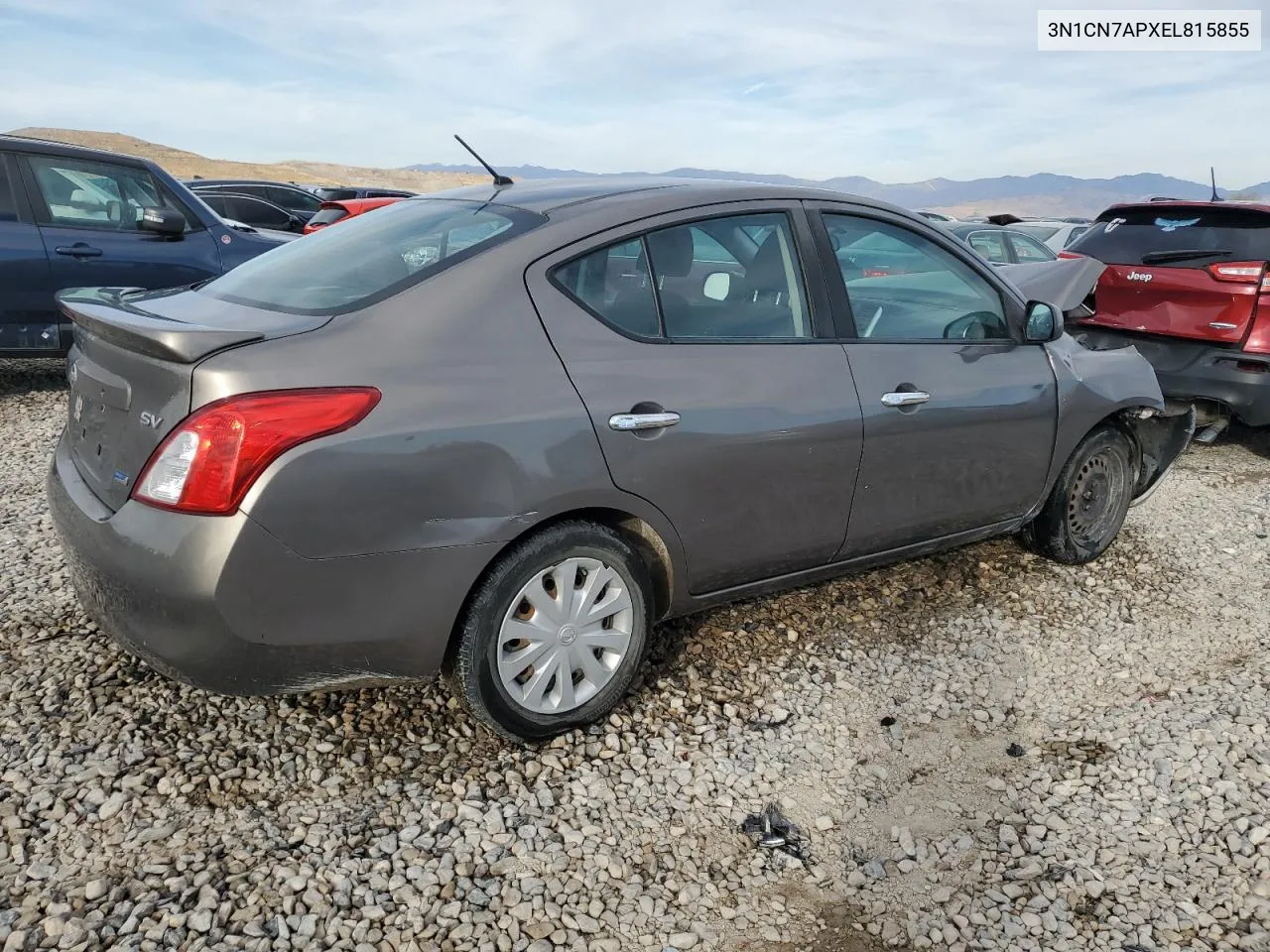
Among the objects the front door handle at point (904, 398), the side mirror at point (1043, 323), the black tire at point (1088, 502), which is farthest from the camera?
the black tire at point (1088, 502)

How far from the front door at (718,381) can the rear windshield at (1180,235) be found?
423 cm

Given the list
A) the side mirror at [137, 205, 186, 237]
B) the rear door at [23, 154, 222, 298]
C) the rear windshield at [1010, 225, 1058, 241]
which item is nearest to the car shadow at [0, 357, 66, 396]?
the rear door at [23, 154, 222, 298]

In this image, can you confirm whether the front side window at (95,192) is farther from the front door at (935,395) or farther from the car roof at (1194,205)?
the car roof at (1194,205)

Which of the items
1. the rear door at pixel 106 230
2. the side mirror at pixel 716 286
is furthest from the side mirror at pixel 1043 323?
the rear door at pixel 106 230

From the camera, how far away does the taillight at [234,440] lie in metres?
2.31

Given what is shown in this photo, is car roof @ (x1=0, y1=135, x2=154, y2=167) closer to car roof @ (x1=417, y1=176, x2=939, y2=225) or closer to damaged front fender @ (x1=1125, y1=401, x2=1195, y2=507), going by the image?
car roof @ (x1=417, y1=176, x2=939, y2=225)

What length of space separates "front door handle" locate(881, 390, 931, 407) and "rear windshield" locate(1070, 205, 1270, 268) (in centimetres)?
391

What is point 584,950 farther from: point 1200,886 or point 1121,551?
point 1121,551

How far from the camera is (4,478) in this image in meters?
5.08

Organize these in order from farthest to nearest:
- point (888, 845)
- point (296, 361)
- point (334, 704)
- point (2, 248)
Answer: point (2, 248)
point (334, 704)
point (888, 845)
point (296, 361)

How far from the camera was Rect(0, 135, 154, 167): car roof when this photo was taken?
6.59 meters

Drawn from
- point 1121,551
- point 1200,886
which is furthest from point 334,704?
point 1121,551

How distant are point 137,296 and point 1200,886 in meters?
3.62

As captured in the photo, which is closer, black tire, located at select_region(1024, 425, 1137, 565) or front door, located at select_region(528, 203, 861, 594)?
front door, located at select_region(528, 203, 861, 594)
